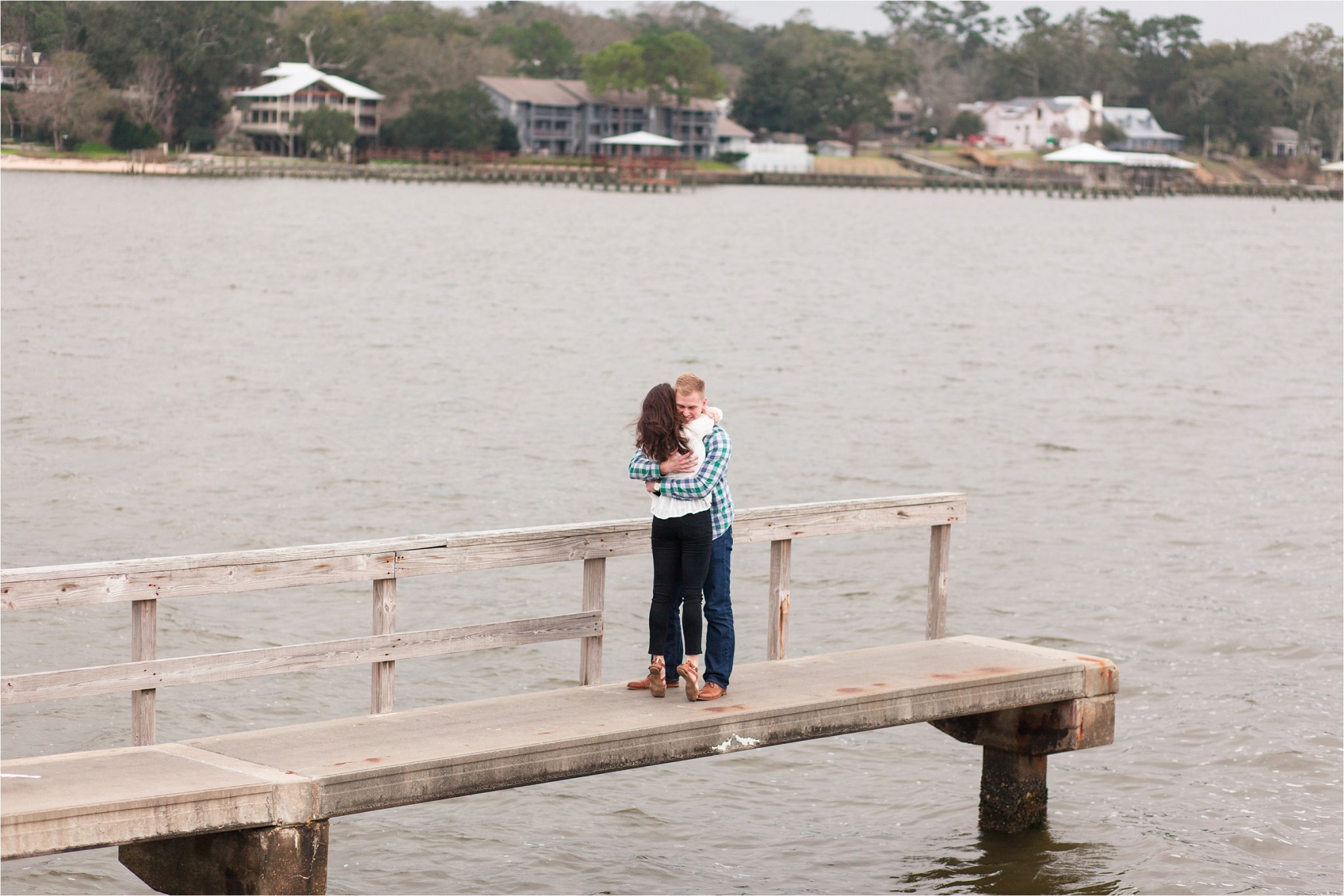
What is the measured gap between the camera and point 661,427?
779cm

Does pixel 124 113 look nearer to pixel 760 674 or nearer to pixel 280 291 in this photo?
pixel 280 291

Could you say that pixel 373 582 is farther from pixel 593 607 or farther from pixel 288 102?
pixel 288 102

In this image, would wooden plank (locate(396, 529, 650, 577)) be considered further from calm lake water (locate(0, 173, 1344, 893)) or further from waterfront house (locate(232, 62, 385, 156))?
waterfront house (locate(232, 62, 385, 156))

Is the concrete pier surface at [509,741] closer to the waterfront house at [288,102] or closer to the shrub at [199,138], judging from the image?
the shrub at [199,138]

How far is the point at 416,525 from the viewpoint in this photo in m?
19.2

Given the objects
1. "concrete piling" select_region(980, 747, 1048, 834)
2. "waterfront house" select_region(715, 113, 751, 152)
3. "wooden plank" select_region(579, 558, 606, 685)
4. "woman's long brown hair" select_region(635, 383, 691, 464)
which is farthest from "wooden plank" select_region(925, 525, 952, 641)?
"waterfront house" select_region(715, 113, 751, 152)

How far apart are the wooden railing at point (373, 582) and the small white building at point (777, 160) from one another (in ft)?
526

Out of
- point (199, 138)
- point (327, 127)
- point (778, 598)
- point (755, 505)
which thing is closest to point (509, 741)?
point (778, 598)

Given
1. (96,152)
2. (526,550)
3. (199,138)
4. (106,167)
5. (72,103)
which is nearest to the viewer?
(526,550)

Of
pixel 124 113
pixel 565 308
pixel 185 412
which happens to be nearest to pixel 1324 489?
pixel 185 412

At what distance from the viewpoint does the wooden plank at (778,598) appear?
9211 millimetres

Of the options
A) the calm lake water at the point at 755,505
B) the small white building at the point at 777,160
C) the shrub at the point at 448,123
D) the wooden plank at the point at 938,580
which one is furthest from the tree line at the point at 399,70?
the wooden plank at the point at 938,580

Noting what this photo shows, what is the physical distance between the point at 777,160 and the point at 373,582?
6398 inches

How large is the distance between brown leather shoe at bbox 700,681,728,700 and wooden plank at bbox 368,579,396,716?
159 cm
